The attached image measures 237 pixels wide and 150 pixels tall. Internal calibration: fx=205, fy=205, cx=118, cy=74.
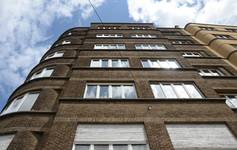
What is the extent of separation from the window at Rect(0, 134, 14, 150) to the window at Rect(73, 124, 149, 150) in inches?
109

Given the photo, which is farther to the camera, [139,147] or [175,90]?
[175,90]

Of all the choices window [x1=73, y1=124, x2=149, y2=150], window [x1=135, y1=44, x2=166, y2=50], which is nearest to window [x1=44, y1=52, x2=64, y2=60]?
window [x1=135, y1=44, x2=166, y2=50]

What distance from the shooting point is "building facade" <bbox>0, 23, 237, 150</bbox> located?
7.84 m

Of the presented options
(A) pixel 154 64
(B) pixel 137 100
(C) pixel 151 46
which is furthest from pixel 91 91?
(C) pixel 151 46

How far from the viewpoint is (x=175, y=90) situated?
442 inches

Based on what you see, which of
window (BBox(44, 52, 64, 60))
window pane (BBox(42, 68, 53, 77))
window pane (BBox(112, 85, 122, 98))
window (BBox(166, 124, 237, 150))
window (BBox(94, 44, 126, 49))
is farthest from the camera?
window (BBox(94, 44, 126, 49))

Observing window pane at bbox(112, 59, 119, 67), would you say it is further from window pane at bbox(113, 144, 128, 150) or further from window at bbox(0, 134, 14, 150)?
window at bbox(0, 134, 14, 150)

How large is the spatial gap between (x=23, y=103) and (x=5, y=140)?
2812mm

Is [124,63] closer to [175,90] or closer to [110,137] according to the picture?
[175,90]

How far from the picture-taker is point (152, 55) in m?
15.3

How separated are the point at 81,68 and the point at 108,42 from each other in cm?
609

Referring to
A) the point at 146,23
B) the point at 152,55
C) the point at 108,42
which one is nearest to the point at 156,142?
the point at 152,55

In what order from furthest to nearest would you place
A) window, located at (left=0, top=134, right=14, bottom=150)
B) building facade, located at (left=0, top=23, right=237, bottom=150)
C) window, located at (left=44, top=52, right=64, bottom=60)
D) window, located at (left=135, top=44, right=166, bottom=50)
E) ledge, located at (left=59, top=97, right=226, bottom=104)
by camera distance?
window, located at (left=135, top=44, right=166, bottom=50), window, located at (left=44, top=52, right=64, bottom=60), ledge, located at (left=59, top=97, right=226, bottom=104), window, located at (left=0, top=134, right=14, bottom=150), building facade, located at (left=0, top=23, right=237, bottom=150)

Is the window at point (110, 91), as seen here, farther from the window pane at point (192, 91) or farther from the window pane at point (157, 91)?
the window pane at point (192, 91)
